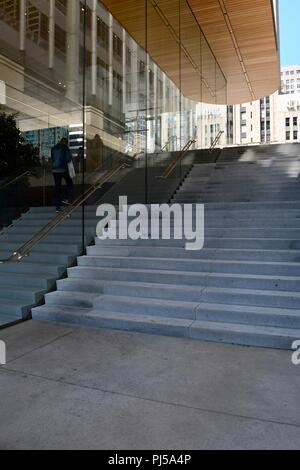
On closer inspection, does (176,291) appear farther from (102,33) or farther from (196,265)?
(102,33)

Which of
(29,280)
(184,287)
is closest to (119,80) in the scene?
(29,280)

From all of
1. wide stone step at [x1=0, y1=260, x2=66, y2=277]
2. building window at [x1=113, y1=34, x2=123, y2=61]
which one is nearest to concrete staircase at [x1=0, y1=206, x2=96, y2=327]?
wide stone step at [x1=0, y1=260, x2=66, y2=277]

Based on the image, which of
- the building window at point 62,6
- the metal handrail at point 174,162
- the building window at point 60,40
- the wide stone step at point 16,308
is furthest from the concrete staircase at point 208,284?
the building window at point 62,6

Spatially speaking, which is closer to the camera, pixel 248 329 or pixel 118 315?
pixel 248 329

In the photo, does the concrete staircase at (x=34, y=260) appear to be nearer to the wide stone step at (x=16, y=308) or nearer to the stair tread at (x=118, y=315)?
the wide stone step at (x=16, y=308)

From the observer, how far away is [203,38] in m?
13.4

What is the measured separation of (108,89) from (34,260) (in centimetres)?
779

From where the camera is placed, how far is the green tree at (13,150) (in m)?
7.85

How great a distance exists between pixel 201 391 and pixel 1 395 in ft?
4.84

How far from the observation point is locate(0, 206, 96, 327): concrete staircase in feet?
16.8

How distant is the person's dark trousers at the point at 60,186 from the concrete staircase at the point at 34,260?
0.23 m

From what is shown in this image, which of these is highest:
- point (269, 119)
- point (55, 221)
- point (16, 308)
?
point (269, 119)

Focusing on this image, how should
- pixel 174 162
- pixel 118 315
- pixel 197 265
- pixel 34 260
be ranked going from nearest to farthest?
pixel 118 315, pixel 197 265, pixel 34 260, pixel 174 162
